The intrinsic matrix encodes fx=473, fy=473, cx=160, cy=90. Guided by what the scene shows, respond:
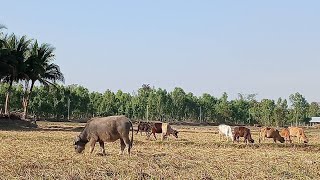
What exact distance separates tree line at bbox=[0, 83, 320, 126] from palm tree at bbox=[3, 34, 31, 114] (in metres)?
39.9

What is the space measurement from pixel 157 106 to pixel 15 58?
6270cm

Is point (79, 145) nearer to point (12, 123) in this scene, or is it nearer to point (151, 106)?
point (12, 123)

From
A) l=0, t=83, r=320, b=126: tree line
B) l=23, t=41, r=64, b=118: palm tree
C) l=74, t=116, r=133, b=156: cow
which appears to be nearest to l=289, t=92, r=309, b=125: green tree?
l=0, t=83, r=320, b=126: tree line

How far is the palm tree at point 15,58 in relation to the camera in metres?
47.5

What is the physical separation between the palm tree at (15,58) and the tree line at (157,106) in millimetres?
39875

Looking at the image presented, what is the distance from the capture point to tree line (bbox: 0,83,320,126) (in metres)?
94.9

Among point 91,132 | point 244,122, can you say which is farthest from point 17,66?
point 244,122

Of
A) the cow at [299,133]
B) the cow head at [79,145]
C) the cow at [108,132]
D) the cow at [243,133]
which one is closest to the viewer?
the cow at [108,132]

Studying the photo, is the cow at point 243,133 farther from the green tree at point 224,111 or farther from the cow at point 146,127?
the green tree at point 224,111

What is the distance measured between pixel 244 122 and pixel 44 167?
11359cm

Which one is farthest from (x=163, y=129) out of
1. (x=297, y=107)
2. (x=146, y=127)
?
(x=297, y=107)

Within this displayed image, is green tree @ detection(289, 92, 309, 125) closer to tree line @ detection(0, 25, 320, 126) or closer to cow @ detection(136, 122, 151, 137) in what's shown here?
tree line @ detection(0, 25, 320, 126)

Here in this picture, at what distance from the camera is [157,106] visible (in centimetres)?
10912

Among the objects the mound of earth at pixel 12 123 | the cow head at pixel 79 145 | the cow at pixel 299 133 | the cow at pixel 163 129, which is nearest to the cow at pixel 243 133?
the cow at pixel 163 129
